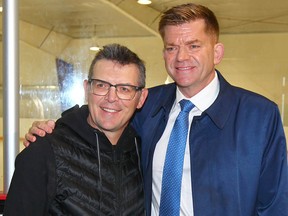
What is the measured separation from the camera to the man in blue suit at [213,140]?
1523 millimetres

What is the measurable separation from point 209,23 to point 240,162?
0.51 meters

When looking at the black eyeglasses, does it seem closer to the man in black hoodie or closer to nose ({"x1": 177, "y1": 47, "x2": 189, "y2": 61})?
the man in black hoodie

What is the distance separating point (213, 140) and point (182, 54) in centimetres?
32

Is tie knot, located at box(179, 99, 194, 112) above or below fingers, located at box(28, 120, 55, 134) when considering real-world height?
above

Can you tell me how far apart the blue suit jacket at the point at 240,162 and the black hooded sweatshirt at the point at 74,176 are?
0.19 metres

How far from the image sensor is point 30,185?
130 centimetres

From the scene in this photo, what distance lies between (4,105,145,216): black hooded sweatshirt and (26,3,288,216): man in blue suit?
0.12m

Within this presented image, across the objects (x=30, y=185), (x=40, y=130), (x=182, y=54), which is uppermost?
(x=182, y=54)

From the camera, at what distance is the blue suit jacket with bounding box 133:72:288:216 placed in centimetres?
152

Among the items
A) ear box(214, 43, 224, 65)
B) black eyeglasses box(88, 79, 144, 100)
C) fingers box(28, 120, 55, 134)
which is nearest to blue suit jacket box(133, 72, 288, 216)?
ear box(214, 43, 224, 65)

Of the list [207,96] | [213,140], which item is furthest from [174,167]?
[207,96]

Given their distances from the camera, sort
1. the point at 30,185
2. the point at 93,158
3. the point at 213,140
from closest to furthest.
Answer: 1. the point at 30,185
2. the point at 93,158
3. the point at 213,140

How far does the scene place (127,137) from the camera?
1565mm

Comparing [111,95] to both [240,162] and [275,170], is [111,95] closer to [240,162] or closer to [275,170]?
[240,162]
